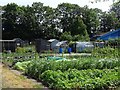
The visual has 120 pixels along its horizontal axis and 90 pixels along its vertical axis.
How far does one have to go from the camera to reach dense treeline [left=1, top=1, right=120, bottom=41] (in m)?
58.2

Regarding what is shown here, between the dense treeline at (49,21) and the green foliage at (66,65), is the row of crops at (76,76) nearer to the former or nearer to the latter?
the green foliage at (66,65)

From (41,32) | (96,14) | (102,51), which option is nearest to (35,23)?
(41,32)

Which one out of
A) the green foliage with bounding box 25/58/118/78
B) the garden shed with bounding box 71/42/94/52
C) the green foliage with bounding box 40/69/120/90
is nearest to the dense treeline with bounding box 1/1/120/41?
the garden shed with bounding box 71/42/94/52

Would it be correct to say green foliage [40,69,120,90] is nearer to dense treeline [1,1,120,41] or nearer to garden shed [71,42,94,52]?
garden shed [71,42,94,52]

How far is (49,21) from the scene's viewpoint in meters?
63.4

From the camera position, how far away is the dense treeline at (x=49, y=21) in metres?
58.2

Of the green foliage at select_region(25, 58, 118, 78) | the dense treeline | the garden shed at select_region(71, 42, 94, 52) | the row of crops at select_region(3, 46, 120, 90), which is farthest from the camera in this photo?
the dense treeline

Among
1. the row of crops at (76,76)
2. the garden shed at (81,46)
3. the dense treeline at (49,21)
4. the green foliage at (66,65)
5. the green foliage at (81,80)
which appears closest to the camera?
the green foliage at (81,80)

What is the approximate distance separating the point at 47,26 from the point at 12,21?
6.87 m

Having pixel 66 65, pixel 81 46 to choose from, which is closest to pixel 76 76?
pixel 66 65

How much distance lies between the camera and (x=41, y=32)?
59.8 meters

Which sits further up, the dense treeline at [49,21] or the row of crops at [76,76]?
the dense treeline at [49,21]

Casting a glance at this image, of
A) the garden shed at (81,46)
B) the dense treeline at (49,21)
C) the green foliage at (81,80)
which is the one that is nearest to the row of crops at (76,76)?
the green foliage at (81,80)

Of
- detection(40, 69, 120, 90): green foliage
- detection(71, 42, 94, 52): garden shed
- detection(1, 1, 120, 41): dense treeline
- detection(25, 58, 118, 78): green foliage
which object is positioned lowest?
detection(40, 69, 120, 90): green foliage
